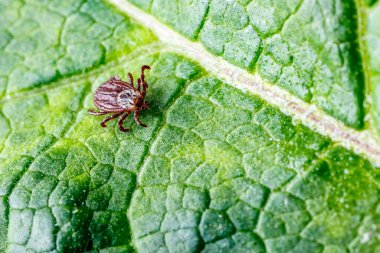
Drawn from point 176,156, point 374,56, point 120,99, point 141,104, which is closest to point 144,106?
point 141,104

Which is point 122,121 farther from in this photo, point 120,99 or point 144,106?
point 120,99

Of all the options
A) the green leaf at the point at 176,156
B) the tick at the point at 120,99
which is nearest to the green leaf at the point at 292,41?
the green leaf at the point at 176,156

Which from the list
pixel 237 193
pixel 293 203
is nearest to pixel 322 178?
pixel 293 203

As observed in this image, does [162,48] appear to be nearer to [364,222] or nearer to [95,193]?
[95,193]

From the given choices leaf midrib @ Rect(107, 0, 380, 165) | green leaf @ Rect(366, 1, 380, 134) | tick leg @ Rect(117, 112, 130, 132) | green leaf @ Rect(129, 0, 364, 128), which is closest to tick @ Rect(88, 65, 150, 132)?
tick leg @ Rect(117, 112, 130, 132)

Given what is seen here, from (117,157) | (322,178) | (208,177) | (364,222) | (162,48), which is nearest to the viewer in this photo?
(364,222)

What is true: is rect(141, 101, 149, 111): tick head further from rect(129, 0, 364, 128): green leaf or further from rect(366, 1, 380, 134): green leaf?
rect(366, 1, 380, 134): green leaf
